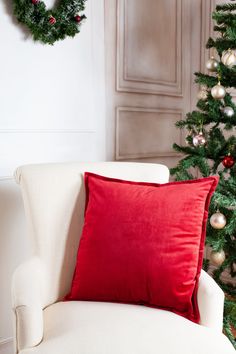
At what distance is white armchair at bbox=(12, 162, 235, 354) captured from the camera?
106 centimetres

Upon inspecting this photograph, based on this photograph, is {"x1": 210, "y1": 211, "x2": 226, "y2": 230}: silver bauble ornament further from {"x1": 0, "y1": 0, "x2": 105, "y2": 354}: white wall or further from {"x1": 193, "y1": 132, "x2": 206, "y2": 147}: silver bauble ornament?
{"x1": 0, "y1": 0, "x2": 105, "y2": 354}: white wall

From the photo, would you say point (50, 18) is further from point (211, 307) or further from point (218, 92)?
point (211, 307)

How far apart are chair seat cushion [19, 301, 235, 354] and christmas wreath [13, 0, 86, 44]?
1172 mm

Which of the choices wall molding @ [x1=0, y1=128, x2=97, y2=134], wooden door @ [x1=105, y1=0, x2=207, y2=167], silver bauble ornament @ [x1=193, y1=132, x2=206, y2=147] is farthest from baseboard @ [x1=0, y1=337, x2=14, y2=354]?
silver bauble ornament @ [x1=193, y1=132, x2=206, y2=147]

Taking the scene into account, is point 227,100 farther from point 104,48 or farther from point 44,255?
point 44,255

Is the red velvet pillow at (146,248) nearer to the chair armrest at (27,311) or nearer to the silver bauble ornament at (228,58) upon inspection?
the chair armrest at (27,311)

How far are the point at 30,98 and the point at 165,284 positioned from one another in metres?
1.06

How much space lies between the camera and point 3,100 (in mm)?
1748

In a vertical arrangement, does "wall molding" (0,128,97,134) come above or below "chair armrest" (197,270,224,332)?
above

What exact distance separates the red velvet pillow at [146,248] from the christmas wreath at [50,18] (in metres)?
0.84

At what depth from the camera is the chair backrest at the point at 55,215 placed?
143 centimetres

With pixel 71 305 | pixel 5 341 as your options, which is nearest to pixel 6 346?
pixel 5 341

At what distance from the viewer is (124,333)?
3.55 feet

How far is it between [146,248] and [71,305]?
0.99 ft
